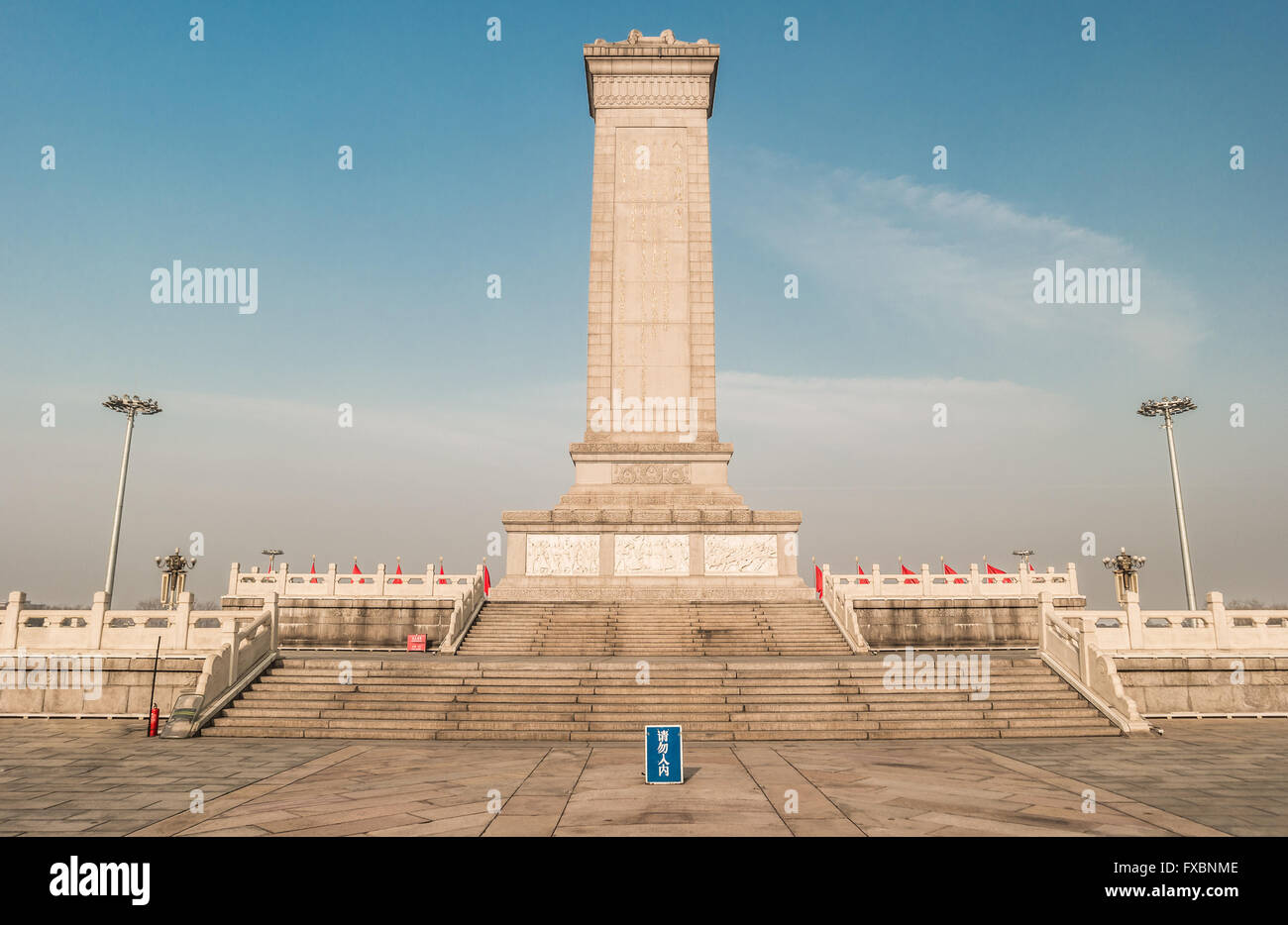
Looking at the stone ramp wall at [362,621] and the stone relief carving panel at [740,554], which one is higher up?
the stone relief carving panel at [740,554]

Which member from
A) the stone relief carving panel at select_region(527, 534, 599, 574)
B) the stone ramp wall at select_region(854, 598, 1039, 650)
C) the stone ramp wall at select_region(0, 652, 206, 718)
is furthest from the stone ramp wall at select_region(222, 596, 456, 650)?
the stone ramp wall at select_region(854, 598, 1039, 650)

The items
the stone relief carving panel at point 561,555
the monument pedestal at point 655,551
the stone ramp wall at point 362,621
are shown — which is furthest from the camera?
the stone relief carving panel at point 561,555

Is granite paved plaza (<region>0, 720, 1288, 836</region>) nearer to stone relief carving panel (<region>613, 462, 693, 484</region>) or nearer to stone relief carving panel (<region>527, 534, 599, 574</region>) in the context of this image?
stone relief carving panel (<region>527, 534, 599, 574</region>)

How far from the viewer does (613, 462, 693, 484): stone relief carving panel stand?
26953 mm

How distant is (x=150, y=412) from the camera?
34.0 meters

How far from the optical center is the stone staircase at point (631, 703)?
41.9 feet

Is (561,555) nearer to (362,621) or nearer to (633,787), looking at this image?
(362,621)

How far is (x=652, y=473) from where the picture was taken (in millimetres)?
27031

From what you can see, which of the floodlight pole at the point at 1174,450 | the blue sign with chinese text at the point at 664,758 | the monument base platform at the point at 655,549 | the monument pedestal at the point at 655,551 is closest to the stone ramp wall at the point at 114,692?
the monument pedestal at the point at 655,551

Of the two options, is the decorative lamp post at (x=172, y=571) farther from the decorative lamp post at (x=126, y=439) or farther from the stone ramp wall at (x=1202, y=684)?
the stone ramp wall at (x=1202, y=684)

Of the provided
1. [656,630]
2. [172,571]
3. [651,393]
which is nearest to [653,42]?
[651,393]

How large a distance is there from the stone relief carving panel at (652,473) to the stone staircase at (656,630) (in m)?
5.34

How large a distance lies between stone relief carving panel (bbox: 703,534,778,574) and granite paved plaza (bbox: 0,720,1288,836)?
1246 cm
